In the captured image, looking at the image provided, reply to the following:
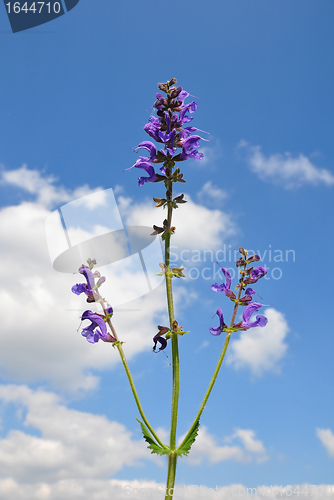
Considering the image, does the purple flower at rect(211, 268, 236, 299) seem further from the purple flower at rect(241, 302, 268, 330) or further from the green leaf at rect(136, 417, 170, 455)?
the green leaf at rect(136, 417, 170, 455)

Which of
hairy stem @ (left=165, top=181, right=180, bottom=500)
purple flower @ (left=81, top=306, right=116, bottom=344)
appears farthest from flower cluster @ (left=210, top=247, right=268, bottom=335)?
purple flower @ (left=81, top=306, right=116, bottom=344)

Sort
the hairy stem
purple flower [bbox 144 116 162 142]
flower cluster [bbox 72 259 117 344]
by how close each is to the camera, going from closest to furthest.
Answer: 1. the hairy stem
2. flower cluster [bbox 72 259 117 344]
3. purple flower [bbox 144 116 162 142]

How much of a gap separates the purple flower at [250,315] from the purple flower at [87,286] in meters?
2.21

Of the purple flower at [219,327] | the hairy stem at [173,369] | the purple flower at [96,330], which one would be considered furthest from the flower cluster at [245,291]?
the purple flower at [96,330]

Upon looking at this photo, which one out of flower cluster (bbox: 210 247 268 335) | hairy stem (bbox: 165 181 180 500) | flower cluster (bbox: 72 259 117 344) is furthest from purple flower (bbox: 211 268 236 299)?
flower cluster (bbox: 72 259 117 344)

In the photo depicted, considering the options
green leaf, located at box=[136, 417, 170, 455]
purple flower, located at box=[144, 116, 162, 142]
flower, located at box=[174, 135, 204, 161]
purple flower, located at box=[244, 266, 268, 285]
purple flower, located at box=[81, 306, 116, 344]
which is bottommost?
green leaf, located at box=[136, 417, 170, 455]

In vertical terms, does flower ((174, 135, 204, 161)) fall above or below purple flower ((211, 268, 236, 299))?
above

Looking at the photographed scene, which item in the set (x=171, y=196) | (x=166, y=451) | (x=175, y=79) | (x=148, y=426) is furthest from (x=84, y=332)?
(x=175, y=79)

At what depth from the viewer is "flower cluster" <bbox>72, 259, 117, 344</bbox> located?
16.6 ft

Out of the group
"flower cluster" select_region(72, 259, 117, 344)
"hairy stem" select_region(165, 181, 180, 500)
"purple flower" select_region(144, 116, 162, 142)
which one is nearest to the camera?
"hairy stem" select_region(165, 181, 180, 500)

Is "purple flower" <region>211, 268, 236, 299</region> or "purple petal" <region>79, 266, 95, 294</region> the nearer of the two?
"purple petal" <region>79, 266, 95, 294</region>

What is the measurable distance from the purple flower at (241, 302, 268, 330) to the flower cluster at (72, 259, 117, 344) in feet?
6.22

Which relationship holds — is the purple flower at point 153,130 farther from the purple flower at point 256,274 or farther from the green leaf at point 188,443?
the green leaf at point 188,443

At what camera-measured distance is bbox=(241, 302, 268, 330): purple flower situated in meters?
5.36
